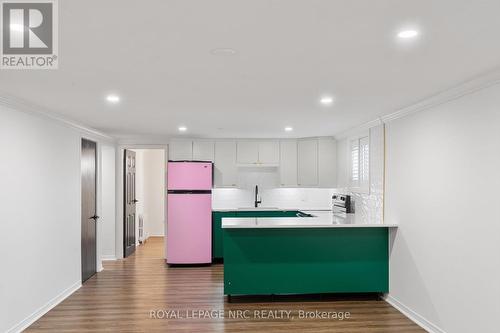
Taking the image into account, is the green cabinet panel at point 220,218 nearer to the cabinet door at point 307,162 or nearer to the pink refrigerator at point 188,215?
the pink refrigerator at point 188,215

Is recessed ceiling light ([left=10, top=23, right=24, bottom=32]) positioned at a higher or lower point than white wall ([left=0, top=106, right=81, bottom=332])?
higher

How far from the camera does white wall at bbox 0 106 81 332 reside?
382 centimetres

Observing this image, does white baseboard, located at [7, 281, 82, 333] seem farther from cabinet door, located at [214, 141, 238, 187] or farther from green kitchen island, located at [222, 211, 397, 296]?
cabinet door, located at [214, 141, 238, 187]

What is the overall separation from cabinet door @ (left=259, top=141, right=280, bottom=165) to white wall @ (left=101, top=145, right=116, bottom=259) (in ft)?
9.41

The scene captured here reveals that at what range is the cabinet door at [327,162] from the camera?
24.7ft

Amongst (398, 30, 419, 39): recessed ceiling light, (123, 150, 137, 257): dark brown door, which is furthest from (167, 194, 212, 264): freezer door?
(398, 30, 419, 39): recessed ceiling light

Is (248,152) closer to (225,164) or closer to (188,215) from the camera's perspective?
(225,164)

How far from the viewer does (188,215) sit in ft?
23.4

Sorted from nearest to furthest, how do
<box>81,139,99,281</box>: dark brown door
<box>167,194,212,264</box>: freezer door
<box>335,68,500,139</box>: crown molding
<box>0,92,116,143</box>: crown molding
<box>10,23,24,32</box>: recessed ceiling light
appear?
<box>10,23,24,32</box>: recessed ceiling light
<box>335,68,500,139</box>: crown molding
<box>0,92,116,143</box>: crown molding
<box>81,139,99,281</box>: dark brown door
<box>167,194,212,264</box>: freezer door

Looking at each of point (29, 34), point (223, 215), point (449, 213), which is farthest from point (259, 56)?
point (223, 215)

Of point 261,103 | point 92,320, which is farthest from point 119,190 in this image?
Answer: point 261,103

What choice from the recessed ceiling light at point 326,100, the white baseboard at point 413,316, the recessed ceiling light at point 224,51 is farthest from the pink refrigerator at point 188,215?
the recessed ceiling light at point 224,51

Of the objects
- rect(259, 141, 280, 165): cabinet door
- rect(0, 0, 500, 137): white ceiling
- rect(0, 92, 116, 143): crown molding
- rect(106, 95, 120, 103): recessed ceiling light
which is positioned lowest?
rect(259, 141, 280, 165): cabinet door

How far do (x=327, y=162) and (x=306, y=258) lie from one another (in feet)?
9.56
